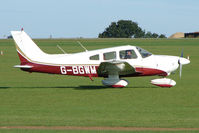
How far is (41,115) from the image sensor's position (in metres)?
11.0

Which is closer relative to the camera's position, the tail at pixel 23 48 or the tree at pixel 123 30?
the tail at pixel 23 48

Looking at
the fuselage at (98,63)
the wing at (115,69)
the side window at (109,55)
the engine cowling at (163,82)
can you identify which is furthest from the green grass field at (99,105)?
the side window at (109,55)

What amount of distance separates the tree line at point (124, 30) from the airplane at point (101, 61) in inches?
4753

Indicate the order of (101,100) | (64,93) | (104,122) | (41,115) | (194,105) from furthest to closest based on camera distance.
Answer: (64,93) < (101,100) < (194,105) < (41,115) < (104,122)

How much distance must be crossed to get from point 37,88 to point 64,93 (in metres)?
2.07

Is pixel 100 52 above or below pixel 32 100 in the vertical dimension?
above

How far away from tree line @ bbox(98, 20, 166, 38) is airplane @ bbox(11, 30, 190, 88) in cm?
12073

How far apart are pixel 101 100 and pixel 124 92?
79.5 inches

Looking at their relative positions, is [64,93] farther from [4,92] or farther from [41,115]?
[41,115]

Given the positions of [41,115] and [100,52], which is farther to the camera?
[100,52]

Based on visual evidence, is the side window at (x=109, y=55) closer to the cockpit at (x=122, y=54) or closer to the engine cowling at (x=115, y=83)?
the cockpit at (x=122, y=54)

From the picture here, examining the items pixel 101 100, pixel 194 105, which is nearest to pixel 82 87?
pixel 101 100

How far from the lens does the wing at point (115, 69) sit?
15.6 metres

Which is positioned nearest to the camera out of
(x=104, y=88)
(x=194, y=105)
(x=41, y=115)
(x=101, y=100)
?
(x=41, y=115)
